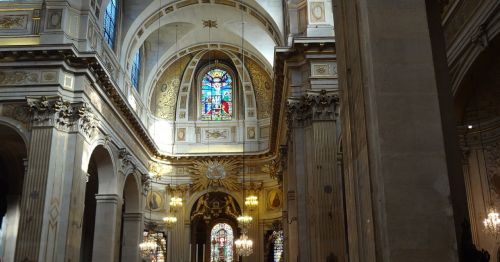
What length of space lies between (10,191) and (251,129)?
38.6 feet

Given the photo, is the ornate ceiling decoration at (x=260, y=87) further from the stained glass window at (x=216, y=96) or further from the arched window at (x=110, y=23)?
the arched window at (x=110, y=23)

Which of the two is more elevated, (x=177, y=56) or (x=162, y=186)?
(x=177, y=56)

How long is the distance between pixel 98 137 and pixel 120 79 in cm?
389

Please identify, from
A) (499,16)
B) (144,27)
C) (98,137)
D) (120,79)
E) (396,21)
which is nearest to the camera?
(396,21)

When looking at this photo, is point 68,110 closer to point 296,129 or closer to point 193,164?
point 296,129

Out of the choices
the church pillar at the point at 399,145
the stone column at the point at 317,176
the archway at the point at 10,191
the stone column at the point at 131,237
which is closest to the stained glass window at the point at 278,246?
the stone column at the point at 131,237

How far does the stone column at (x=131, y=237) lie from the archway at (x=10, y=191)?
13.9 feet

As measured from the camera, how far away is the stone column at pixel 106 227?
1789 centimetres

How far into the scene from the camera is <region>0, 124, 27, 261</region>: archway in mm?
18812

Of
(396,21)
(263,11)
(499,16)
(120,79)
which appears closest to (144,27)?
(120,79)

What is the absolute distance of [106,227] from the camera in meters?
18.3

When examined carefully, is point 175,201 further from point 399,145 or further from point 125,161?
point 399,145

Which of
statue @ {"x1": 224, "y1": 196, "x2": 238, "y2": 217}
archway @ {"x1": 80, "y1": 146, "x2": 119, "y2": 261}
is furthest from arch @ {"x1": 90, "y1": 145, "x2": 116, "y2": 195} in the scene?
statue @ {"x1": 224, "y1": 196, "x2": 238, "y2": 217}

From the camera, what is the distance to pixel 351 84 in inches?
250
